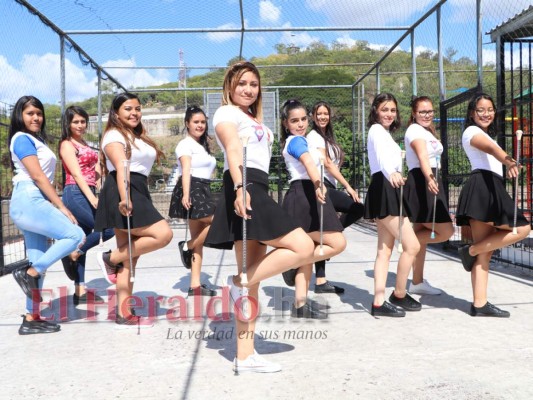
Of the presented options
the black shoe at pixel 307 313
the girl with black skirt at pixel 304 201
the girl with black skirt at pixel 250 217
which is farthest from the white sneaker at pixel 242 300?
the black shoe at pixel 307 313

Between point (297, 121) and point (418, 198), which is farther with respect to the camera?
point (418, 198)

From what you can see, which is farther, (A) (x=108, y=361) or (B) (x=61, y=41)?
(B) (x=61, y=41)

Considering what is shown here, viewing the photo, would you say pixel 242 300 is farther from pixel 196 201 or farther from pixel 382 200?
pixel 196 201

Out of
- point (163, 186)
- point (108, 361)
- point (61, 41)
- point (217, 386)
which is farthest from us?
point (163, 186)

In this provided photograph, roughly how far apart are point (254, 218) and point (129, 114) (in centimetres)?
153

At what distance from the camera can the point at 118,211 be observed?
3.87m

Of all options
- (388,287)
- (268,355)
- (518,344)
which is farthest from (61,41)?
(518,344)

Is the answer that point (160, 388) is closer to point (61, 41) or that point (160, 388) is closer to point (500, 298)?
point (500, 298)

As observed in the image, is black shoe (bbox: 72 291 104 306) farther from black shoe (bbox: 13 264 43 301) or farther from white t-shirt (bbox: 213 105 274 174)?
white t-shirt (bbox: 213 105 274 174)

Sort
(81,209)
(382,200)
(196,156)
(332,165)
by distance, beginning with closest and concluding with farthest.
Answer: (382,200), (332,165), (81,209), (196,156)

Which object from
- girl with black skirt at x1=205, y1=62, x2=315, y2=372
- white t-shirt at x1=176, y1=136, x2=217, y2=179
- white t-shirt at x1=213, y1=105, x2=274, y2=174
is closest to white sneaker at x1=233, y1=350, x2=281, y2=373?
girl with black skirt at x1=205, y1=62, x2=315, y2=372

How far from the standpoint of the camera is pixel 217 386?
2799 mm

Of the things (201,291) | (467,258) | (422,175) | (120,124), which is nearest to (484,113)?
(422,175)

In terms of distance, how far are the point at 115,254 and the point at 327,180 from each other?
5.63 ft
